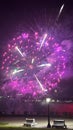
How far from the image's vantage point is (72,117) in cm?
3500

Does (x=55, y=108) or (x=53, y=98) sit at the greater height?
(x=53, y=98)

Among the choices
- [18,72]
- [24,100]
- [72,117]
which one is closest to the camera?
[72,117]

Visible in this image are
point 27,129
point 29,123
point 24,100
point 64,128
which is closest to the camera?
point 27,129

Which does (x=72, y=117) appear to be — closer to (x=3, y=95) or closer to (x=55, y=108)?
(x=55, y=108)

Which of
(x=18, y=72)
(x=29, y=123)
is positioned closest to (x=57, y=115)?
(x=29, y=123)

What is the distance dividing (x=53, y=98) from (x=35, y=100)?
428 centimetres

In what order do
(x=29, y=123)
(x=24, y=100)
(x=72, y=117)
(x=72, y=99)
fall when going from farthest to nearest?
(x=72, y=99) → (x=24, y=100) → (x=72, y=117) → (x=29, y=123)

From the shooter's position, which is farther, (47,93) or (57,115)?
(47,93)

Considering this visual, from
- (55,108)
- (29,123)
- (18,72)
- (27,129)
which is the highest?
(18,72)

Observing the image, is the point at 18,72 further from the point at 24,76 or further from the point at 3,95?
the point at 3,95

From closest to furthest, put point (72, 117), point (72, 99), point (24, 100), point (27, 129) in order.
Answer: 1. point (27, 129)
2. point (72, 117)
3. point (24, 100)
4. point (72, 99)

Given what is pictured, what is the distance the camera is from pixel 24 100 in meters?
55.4

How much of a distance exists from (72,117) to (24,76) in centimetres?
1471

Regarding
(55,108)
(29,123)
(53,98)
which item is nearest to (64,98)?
(53,98)
